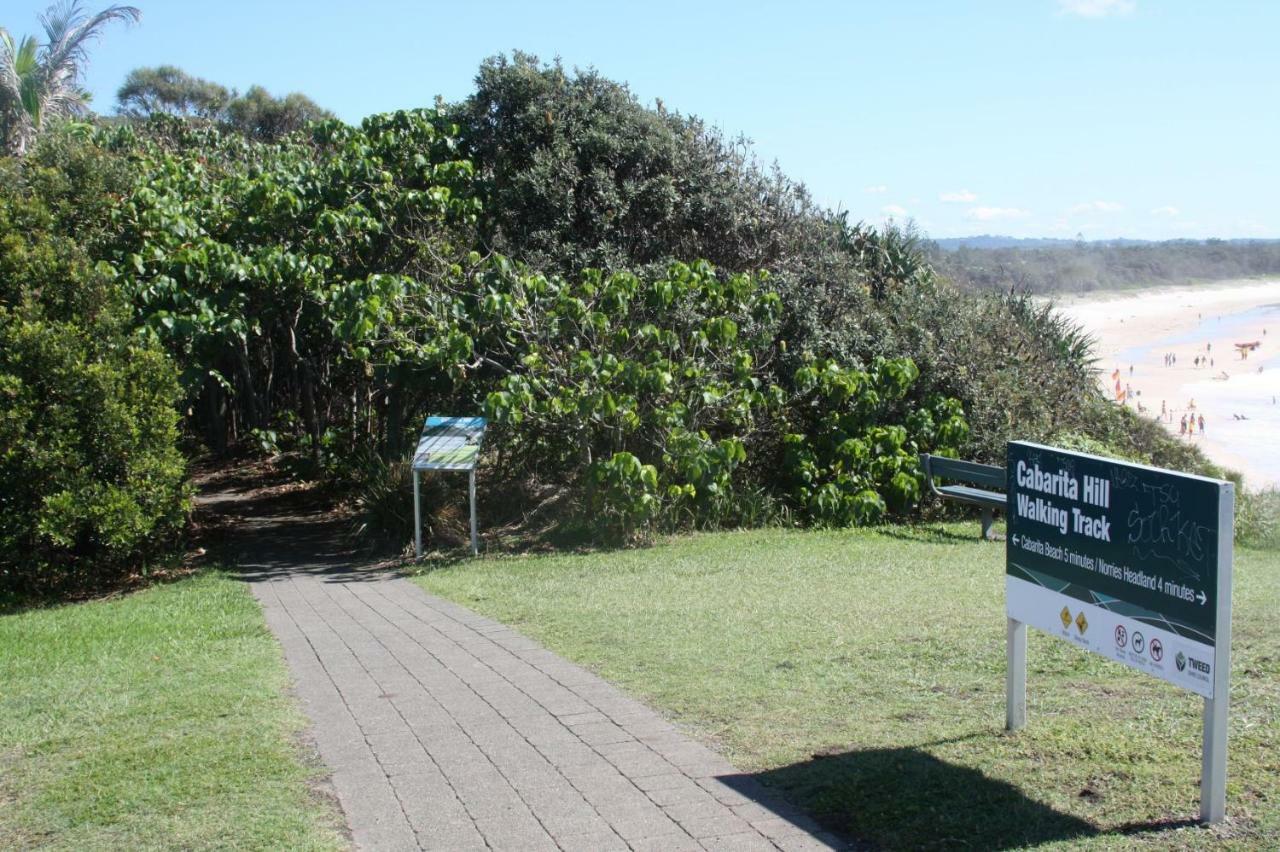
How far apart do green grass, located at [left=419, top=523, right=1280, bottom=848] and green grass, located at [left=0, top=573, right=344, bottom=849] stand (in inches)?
76.6

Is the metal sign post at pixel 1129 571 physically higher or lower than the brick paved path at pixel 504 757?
higher

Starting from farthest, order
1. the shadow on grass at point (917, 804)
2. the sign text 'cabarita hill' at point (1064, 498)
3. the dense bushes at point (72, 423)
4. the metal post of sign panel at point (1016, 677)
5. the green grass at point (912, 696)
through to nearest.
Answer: the dense bushes at point (72, 423) < the metal post of sign panel at point (1016, 677) < the sign text 'cabarita hill' at point (1064, 498) < the green grass at point (912, 696) < the shadow on grass at point (917, 804)

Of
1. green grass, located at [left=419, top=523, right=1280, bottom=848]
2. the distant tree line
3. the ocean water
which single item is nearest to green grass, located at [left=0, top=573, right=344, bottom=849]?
green grass, located at [left=419, top=523, right=1280, bottom=848]

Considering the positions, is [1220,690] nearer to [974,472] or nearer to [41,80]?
[974,472]

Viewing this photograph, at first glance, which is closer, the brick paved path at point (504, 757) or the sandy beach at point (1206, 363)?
the brick paved path at point (504, 757)

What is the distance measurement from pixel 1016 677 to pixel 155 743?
170 inches

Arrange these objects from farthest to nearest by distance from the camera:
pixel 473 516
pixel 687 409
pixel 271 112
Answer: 1. pixel 271 112
2. pixel 687 409
3. pixel 473 516

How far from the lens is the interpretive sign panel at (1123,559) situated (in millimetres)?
4441

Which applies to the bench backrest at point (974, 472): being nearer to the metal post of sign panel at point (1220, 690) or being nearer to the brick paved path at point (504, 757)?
the brick paved path at point (504, 757)

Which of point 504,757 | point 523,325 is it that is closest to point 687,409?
point 523,325

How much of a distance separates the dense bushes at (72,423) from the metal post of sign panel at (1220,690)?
10.2m

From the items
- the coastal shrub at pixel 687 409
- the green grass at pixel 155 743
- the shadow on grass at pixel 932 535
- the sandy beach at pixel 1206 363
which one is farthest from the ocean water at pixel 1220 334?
the green grass at pixel 155 743

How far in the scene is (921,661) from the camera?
7.21m

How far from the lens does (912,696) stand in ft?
21.4
